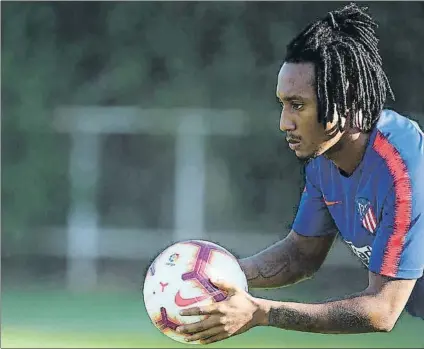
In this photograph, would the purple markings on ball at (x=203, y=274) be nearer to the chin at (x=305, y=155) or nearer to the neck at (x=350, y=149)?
the chin at (x=305, y=155)

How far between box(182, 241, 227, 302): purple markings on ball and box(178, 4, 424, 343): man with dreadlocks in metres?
0.16

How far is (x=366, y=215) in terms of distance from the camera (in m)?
5.26

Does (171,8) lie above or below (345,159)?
above

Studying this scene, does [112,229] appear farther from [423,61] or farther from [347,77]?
[347,77]

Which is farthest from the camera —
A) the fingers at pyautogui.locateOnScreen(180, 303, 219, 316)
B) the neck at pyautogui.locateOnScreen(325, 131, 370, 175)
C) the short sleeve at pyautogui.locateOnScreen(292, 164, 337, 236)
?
the short sleeve at pyautogui.locateOnScreen(292, 164, 337, 236)

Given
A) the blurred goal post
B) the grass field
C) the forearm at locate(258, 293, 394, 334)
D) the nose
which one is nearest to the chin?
the nose

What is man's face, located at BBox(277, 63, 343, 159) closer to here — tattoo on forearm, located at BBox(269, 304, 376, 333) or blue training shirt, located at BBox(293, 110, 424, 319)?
blue training shirt, located at BBox(293, 110, 424, 319)

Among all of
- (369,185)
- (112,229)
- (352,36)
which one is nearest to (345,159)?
(369,185)

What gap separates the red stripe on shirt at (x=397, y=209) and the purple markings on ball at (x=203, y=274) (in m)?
0.81

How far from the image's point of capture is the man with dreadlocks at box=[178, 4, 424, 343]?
16.2ft

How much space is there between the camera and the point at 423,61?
15766 millimetres

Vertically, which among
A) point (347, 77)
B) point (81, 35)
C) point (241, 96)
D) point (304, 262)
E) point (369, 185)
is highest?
point (81, 35)

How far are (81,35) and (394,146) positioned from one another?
40.0ft

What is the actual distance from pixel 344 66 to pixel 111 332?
234 inches
